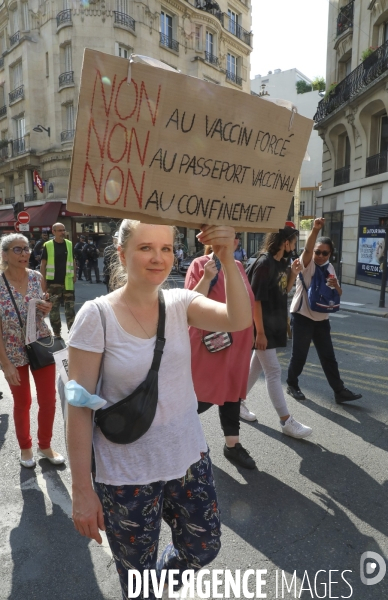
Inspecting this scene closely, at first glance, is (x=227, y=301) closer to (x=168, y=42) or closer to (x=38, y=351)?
(x=38, y=351)

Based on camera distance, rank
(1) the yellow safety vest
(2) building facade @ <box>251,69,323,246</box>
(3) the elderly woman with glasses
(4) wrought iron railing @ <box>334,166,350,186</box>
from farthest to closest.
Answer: (2) building facade @ <box>251,69,323,246</box>
(4) wrought iron railing @ <box>334,166,350,186</box>
(1) the yellow safety vest
(3) the elderly woman with glasses

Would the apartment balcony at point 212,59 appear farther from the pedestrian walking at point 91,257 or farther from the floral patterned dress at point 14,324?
the floral patterned dress at point 14,324

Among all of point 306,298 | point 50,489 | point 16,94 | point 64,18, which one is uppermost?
point 64,18

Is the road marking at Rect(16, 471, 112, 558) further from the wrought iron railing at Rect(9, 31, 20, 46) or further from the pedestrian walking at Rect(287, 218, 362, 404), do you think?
the wrought iron railing at Rect(9, 31, 20, 46)

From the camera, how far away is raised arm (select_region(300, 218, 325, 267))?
3.96 meters

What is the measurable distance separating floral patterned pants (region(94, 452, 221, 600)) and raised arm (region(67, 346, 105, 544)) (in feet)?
0.35

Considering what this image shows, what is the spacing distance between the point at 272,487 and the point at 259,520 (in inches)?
15.3

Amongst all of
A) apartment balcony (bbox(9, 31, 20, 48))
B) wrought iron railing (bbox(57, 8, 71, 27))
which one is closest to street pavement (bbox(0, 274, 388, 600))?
wrought iron railing (bbox(57, 8, 71, 27))

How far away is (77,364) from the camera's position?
1.55 meters

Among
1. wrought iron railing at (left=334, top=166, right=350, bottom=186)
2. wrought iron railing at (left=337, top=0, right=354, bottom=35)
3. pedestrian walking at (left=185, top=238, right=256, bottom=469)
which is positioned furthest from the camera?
wrought iron railing at (left=334, top=166, right=350, bottom=186)

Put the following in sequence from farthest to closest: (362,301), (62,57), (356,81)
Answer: (62,57) < (356,81) < (362,301)

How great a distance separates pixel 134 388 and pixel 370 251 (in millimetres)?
16309

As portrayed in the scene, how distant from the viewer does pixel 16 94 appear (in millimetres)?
29047

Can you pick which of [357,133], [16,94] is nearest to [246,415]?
[357,133]
